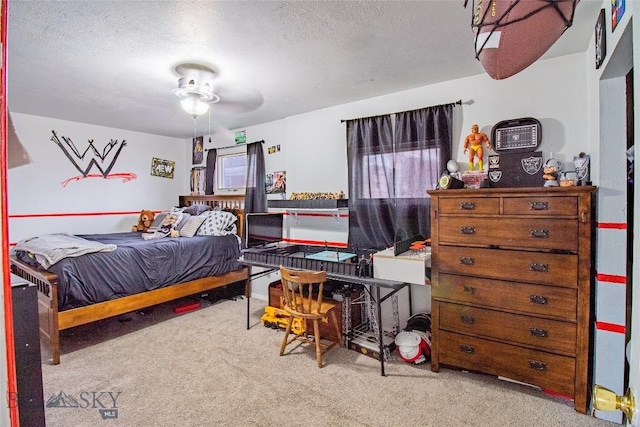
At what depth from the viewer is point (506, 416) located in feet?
6.42

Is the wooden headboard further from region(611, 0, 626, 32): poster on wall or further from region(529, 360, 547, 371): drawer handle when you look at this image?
region(611, 0, 626, 32): poster on wall

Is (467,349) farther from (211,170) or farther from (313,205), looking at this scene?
(211,170)

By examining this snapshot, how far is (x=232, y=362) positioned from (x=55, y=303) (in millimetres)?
1498

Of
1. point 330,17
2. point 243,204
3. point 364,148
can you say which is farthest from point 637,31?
point 243,204

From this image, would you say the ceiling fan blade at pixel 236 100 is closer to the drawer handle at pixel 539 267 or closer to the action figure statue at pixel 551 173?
the action figure statue at pixel 551 173

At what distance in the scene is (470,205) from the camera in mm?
2297

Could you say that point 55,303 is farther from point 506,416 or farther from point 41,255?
point 506,416

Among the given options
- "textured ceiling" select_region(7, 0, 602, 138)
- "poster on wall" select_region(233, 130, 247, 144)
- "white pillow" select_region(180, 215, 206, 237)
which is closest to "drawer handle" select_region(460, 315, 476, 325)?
"textured ceiling" select_region(7, 0, 602, 138)

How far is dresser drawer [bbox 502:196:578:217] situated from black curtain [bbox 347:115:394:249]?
114 centimetres

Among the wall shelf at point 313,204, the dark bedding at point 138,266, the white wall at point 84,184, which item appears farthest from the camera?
the white wall at point 84,184

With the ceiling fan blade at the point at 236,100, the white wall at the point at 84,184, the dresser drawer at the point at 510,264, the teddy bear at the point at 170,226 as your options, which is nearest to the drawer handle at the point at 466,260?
the dresser drawer at the point at 510,264

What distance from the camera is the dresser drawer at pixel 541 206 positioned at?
1982 millimetres

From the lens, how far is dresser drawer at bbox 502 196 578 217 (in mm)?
1982

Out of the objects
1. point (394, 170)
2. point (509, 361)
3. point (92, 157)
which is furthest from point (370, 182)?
point (92, 157)
